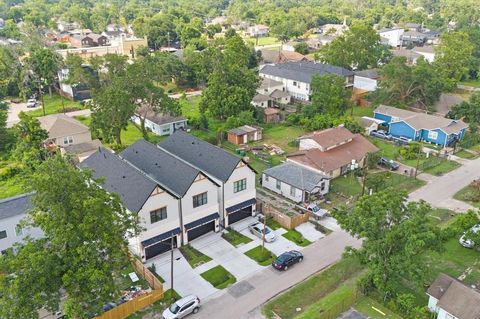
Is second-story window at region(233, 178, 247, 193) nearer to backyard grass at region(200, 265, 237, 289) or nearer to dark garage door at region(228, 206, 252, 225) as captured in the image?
dark garage door at region(228, 206, 252, 225)

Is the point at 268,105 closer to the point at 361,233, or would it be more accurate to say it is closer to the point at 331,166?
the point at 331,166

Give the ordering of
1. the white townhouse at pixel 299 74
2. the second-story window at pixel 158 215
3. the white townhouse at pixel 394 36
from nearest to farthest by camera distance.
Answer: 1. the second-story window at pixel 158 215
2. the white townhouse at pixel 299 74
3. the white townhouse at pixel 394 36

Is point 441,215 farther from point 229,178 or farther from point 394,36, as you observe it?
point 394,36

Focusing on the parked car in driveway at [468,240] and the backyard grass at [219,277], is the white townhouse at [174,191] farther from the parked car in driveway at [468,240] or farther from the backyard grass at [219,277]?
the parked car in driveway at [468,240]

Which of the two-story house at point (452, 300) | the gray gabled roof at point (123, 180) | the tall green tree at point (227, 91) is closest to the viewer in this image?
the two-story house at point (452, 300)

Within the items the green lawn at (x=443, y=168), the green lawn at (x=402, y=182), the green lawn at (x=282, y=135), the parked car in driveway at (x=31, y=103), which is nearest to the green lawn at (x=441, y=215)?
the green lawn at (x=402, y=182)

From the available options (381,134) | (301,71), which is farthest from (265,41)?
(381,134)

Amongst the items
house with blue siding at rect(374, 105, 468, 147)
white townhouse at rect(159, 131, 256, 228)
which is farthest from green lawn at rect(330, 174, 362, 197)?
house with blue siding at rect(374, 105, 468, 147)
